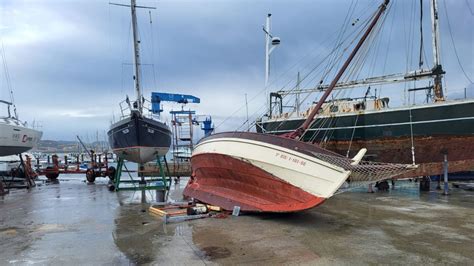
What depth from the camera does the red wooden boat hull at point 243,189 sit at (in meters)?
7.68

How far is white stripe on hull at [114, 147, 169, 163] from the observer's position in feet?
43.2

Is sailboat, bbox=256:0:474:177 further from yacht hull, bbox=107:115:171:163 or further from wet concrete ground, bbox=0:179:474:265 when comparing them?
yacht hull, bbox=107:115:171:163

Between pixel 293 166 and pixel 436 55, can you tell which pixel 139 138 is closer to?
pixel 293 166

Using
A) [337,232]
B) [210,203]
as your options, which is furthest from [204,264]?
[210,203]

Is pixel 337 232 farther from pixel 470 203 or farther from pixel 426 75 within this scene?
pixel 426 75

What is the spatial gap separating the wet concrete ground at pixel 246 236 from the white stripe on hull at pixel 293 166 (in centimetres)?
88

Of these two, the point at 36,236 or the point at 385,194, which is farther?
the point at 385,194

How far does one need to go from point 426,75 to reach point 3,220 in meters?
14.3

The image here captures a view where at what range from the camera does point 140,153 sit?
13227 mm

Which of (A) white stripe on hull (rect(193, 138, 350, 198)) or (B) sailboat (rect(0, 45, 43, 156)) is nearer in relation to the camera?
(A) white stripe on hull (rect(193, 138, 350, 198))

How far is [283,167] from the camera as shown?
7.77 m

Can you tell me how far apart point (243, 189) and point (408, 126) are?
7.33m

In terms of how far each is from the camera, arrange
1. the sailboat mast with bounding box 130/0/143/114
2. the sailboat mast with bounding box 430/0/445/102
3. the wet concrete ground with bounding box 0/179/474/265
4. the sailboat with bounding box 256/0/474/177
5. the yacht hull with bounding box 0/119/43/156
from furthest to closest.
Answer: the yacht hull with bounding box 0/119/43/156 < the sailboat mast with bounding box 130/0/143/114 < the sailboat mast with bounding box 430/0/445/102 < the sailboat with bounding box 256/0/474/177 < the wet concrete ground with bounding box 0/179/474/265

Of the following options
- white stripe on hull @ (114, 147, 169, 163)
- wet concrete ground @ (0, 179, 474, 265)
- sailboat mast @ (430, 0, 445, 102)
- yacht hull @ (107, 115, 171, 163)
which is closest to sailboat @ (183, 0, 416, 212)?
wet concrete ground @ (0, 179, 474, 265)
